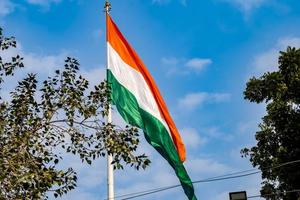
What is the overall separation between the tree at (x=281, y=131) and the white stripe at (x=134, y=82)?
11003mm

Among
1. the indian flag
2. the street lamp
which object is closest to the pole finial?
the indian flag

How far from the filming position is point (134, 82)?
703 inches

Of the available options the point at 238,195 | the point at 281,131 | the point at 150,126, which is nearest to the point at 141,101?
the point at 150,126

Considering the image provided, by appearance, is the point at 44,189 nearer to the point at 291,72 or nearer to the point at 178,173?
the point at 178,173

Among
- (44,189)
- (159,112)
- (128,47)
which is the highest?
(128,47)

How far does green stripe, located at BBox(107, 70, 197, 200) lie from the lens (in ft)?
54.9

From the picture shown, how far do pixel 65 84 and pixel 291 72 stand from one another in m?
20.3

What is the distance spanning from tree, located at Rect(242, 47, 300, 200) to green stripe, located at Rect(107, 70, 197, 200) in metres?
10.7

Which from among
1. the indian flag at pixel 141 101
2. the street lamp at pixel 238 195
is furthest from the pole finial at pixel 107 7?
the street lamp at pixel 238 195

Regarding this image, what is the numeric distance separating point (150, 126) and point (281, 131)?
12.2 metres

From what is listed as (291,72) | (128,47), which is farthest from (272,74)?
(128,47)

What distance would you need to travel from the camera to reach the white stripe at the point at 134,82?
17.5 m

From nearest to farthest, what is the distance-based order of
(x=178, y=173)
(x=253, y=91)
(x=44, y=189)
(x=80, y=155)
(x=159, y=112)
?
(x=44, y=189) < (x=80, y=155) < (x=178, y=173) < (x=159, y=112) < (x=253, y=91)

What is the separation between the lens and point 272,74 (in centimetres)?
2883
